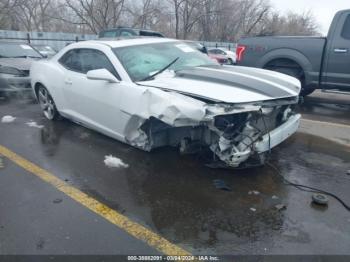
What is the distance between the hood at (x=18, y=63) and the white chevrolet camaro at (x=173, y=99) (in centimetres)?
333

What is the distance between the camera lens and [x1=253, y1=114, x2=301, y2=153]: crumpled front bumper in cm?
347

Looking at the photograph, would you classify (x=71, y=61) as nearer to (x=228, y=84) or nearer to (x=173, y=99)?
(x=173, y=99)

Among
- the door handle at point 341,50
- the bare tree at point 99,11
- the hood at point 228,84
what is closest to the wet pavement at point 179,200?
the hood at point 228,84

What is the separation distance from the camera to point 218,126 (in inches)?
133

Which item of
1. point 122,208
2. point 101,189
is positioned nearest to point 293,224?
point 122,208

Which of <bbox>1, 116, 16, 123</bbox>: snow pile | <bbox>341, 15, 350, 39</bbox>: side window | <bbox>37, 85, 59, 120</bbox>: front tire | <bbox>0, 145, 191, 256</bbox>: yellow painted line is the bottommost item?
<bbox>0, 145, 191, 256</bbox>: yellow painted line

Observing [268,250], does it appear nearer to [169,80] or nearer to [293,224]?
[293,224]

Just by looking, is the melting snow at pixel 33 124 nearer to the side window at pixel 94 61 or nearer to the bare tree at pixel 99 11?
the side window at pixel 94 61

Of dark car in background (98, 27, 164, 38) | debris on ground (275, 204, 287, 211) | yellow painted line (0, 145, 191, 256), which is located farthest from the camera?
dark car in background (98, 27, 164, 38)

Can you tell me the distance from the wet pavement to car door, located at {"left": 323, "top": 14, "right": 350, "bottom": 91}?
2.06 meters

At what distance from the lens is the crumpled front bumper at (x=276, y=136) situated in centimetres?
347

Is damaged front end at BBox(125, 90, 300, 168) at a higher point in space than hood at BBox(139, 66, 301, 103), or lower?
lower

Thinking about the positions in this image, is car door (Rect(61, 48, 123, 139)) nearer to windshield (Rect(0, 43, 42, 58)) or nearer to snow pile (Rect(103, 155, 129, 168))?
snow pile (Rect(103, 155, 129, 168))

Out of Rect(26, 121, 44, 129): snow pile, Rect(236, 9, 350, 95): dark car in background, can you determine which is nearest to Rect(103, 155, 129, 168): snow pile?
Rect(26, 121, 44, 129): snow pile
